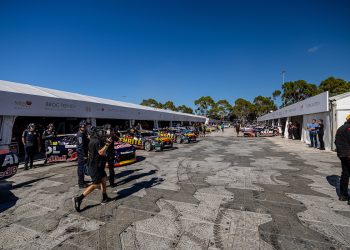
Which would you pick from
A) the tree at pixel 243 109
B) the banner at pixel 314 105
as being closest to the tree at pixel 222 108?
the tree at pixel 243 109

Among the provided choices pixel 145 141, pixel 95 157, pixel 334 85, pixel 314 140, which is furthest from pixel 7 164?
pixel 334 85

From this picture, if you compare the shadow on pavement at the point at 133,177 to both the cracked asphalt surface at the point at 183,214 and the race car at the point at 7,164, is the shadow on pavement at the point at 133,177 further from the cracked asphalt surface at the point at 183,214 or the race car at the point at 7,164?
the race car at the point at 7,164

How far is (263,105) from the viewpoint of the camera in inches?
3703

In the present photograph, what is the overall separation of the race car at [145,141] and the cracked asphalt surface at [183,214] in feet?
19.1

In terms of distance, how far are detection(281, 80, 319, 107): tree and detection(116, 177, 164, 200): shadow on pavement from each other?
201 feet

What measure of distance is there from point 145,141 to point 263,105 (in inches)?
3699

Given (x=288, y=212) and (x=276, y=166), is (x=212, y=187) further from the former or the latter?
(x=276, y=166)

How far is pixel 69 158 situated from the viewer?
874 centimetres

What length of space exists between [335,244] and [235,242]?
140 cm

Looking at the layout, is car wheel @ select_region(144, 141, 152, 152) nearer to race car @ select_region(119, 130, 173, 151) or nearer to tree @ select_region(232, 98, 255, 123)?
race car @ select_region(119, 130, 173, 151)

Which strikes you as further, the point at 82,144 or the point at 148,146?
the point at 148,146

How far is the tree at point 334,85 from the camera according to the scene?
138ft

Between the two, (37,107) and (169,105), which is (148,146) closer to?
(37,107)

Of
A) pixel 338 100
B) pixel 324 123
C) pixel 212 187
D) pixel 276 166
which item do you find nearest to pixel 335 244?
pixel 212 187
